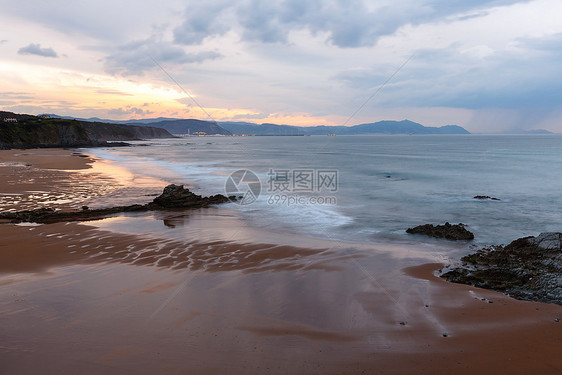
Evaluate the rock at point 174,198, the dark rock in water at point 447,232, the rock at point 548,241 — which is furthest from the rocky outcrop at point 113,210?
the rock at point 548,241

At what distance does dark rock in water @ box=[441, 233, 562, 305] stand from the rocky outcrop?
1196 centimetres

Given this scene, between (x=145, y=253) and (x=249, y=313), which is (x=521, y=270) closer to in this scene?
(x=249, y=313)

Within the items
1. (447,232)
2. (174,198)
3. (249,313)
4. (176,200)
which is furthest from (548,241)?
(174,198)

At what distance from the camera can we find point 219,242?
35.3ft

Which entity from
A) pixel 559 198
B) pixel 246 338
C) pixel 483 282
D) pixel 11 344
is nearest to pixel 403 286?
pixel 483 282

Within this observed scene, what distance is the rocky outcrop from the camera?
1286 centimetres

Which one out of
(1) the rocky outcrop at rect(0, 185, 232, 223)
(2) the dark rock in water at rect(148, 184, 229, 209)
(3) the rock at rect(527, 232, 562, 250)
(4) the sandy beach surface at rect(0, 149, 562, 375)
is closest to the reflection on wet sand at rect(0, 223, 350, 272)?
(4) the sandy beach surface at rect(0, 149, 562, 375)

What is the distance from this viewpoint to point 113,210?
14.6 m

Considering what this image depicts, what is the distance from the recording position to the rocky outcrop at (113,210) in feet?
42.2

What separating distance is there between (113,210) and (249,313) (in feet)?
35.2

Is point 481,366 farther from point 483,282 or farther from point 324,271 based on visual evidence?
point 324,271

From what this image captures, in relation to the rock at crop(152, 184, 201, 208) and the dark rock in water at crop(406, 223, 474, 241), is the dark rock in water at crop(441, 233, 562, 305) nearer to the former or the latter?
the dark rock in water at crop(406, 223, 474, 241)

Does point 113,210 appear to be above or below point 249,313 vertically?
above

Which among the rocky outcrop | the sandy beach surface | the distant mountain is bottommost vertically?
the sandy beach surface
